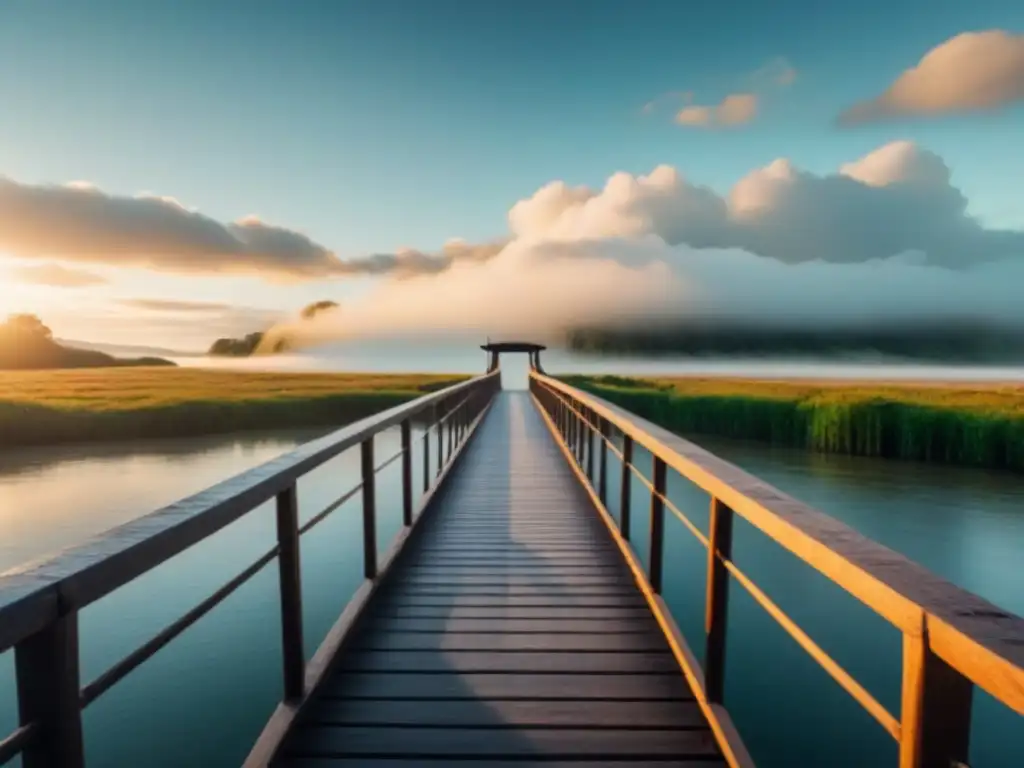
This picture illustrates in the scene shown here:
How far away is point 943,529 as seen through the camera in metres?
12.7

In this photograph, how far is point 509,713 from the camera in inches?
86.9

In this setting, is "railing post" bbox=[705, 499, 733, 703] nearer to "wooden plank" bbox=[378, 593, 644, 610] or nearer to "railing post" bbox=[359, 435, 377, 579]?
"wooden plank" bbox=[378, 593, 644, 610]

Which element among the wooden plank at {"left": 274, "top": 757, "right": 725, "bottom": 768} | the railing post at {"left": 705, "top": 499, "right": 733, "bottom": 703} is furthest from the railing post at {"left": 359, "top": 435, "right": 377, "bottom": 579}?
the railing post at {"left": 705, "top": 499, "right": 733, "bottom": 703}

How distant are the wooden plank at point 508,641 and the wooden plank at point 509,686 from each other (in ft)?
0.75

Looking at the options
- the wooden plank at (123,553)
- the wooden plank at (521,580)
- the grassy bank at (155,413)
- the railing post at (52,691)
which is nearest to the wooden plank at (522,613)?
the wooden plank at (521,580)

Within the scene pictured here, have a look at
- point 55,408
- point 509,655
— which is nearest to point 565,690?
point 509,655

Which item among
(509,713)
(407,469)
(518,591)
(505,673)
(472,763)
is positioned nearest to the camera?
(472,763)

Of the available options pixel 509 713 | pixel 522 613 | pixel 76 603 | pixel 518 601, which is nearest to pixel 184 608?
pixel 518 601

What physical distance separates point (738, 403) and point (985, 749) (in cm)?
1934

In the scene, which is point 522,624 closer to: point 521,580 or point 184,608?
point 521,580

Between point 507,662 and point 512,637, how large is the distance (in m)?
0.25

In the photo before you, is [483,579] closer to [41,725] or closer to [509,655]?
[509,655]

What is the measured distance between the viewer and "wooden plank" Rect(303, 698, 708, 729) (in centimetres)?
213

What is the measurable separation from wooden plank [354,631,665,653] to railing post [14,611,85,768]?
1744 millimetres
